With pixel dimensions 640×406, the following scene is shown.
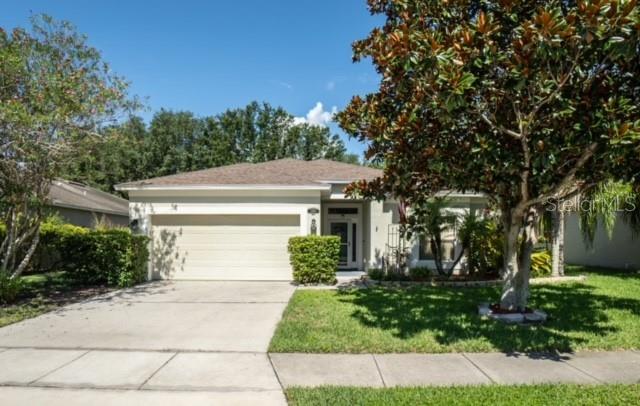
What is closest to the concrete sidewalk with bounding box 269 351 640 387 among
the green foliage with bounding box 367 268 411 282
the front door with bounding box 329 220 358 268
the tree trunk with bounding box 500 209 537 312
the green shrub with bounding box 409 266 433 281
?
the tree trunk with bounding box 500 209 537 312

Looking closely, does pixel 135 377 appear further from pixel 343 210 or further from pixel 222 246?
pixel 343 210

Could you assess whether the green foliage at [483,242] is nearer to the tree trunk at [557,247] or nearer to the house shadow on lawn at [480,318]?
the tree trunk at [557,247]

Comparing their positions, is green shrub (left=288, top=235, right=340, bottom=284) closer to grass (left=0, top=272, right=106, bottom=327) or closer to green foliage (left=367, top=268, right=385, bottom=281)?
green foliage (left=367, top=268, right=385, bottom=281)

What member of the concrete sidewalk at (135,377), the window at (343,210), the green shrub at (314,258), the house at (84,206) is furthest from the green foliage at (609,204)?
the house at (84,206)

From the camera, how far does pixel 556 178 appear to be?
6953 mm

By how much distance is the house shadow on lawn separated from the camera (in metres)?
6.25

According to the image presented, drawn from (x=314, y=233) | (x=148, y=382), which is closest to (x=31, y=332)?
(x=148, y=382)

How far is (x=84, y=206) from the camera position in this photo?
20.6 metres

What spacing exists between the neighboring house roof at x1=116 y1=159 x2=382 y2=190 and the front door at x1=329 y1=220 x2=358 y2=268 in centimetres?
175

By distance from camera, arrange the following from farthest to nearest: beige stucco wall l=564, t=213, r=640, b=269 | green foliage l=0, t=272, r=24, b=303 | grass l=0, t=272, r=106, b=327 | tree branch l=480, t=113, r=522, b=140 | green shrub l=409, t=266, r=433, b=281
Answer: beige stucco wall l=564, t=213, r=640, b=269 < green shrub l=409, t=266, r=433, b=281 < green foliage l=0, t=272, r=24, b=303 < grass l=0, t=272, r=106, b=327 < tree branch l=480, t=113, r=522, b=140

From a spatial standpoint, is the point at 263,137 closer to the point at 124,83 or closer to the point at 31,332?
the point at 124,83

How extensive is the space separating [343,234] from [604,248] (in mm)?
10411

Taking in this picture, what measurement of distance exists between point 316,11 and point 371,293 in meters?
9.94

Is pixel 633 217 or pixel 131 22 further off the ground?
pixel 131 22
